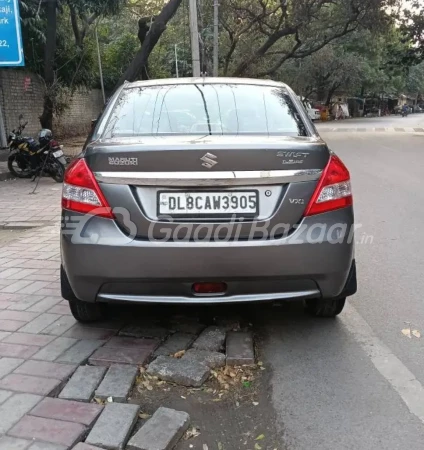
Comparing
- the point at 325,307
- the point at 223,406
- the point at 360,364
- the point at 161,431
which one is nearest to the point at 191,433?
the point at 161,431

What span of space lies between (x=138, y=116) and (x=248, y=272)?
140 centimetres

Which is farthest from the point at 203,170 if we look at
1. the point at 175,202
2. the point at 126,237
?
the point at 126,237

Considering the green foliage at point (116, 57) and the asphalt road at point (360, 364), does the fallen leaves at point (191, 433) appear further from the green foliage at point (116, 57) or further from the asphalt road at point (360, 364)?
the green foliage at point (116, 57)

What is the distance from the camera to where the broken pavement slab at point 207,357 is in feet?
9.84

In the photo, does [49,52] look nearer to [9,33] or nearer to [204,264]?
[9,33]

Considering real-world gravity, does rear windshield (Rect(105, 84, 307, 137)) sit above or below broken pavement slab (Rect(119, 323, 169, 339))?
above

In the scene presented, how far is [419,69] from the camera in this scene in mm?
64688

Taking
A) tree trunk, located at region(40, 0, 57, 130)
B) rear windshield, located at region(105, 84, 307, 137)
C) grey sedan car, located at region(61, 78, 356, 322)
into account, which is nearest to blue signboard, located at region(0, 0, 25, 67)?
tree trunk, located at region(40, 0, 57, 130)

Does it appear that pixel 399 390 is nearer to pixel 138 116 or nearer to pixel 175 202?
pixel 175 202

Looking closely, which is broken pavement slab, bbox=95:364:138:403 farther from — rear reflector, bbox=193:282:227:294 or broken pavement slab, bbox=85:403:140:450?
rear reflector, bbox=193:282:227:294

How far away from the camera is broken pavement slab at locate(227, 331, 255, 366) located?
119 inches

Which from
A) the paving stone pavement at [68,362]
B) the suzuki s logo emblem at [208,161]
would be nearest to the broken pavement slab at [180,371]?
the paving stone pavement at [68,362]

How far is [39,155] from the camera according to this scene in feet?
34.5

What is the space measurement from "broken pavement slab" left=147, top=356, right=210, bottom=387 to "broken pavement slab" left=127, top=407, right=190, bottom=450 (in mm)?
306
